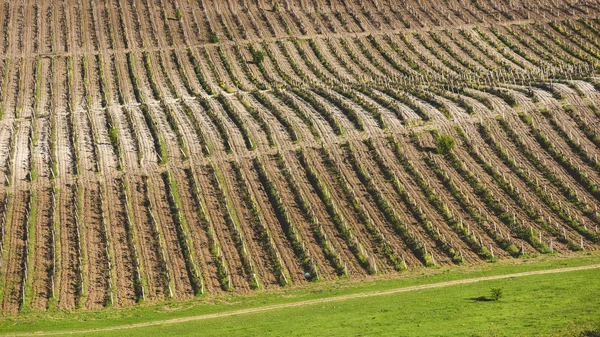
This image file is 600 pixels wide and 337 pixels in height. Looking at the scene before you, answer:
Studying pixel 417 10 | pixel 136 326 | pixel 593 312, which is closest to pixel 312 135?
pixel 136 326

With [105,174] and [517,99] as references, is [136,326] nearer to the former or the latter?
[105,174]

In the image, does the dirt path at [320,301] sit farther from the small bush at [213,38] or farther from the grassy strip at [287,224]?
→ the small bush at [213,38]

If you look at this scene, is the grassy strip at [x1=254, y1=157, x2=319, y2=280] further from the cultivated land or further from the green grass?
the green grass

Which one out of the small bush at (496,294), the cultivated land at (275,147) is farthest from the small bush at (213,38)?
the small bush at (496,294)

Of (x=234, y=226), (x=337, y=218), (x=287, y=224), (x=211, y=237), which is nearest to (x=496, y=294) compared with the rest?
(x=337, y=218)

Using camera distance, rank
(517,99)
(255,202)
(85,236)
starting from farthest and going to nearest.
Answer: (517,99), (255,202), (85,236)

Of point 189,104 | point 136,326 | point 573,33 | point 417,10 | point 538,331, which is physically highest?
point 417,10

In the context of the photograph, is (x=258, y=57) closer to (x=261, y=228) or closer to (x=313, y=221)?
(x=313, y=221)
